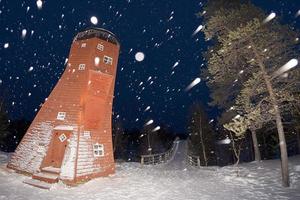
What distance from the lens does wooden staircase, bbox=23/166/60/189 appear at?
14.6 m

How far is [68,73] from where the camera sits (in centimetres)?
1975

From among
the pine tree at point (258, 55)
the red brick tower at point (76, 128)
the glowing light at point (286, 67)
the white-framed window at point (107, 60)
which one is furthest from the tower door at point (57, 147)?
the glowing light at point (286, 67)

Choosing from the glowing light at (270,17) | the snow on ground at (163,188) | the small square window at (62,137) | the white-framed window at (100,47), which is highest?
the white-framed window at (100,47)

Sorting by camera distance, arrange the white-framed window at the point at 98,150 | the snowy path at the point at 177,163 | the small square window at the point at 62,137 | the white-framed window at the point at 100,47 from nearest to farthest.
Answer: the small square window at the point at 62,137, the white-framed window at the point at 98,150, the white-framed window at the point at 100,47, the snowy path at the point at 177,163

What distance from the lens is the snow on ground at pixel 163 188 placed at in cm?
1244

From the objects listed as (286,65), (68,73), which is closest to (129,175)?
(68,73)

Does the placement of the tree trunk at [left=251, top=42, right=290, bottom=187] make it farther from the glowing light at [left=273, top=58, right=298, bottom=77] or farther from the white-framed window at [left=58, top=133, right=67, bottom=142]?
the white-framed window at [left=58, top=133, right=67, bottom=142]

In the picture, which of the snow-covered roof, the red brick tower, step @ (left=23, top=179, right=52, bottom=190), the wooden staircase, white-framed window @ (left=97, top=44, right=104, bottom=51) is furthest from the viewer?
white-framed window @ (left=97, top=44, right=104, bottom=51)

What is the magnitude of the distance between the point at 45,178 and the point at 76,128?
371 centimetres

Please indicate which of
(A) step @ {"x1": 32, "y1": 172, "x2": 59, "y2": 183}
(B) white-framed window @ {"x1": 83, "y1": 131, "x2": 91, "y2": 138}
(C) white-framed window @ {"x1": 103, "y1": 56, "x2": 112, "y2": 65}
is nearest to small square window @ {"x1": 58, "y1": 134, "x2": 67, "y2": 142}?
(B) white-framed window @ {"x1": 83, "y1": 131, "x2": 91, "y2": 138}

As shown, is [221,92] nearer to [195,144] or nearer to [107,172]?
[107,172]

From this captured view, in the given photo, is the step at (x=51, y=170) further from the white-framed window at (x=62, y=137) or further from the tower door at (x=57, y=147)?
the white-framed window at (x=62, y=137)

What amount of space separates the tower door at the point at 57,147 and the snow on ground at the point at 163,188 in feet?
6.83

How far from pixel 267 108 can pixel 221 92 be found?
8.93 metres
